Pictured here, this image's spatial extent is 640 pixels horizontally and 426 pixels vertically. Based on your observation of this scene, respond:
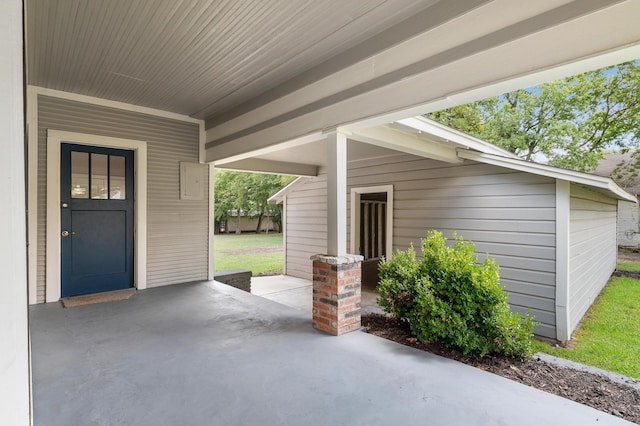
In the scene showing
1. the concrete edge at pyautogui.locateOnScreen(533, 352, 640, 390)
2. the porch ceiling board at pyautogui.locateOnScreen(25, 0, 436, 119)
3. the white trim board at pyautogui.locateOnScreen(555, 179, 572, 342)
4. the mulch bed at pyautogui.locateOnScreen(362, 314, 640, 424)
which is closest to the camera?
the mulch bed at pyautogui.locateOnScreen(362, 314, 640, 424)

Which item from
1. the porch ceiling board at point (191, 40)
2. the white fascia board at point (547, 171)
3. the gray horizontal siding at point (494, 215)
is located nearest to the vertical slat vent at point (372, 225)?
the gray horizontal siding at point (494, 215)

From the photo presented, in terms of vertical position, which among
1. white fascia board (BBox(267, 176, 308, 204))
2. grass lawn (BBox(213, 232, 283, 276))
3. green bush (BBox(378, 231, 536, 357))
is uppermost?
white fascia board (BBox(267, 176, 308, 204))

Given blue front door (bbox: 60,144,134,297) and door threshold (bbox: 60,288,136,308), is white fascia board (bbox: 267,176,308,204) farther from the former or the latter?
door threshold (bbox: 60,288,136,308)

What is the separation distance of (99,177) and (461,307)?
528 cm

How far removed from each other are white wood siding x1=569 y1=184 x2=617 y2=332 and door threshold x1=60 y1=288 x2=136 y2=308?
652cm

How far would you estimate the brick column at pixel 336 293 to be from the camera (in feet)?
11.3

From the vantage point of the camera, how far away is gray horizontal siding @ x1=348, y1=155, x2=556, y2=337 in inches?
188

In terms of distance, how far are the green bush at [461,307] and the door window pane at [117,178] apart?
4418mm

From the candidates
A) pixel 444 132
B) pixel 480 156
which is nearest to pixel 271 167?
pixel 444 132

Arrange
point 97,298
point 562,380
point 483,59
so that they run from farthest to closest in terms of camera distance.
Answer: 1. point 97,298
2. point 562,380
3. point 483,59

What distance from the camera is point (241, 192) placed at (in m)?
23.2

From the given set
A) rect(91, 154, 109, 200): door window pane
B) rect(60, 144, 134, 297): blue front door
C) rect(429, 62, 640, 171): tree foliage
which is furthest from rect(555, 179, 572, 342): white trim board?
rect(429, 62, 640, 171): tree foliage

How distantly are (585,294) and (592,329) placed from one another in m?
0.82

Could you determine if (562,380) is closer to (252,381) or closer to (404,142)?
(252,381)
